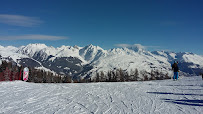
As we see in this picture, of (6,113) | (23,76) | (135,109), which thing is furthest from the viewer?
(23,76)

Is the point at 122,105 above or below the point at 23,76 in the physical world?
below

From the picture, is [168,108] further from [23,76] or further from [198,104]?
[23,76]

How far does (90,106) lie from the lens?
30.4 ft

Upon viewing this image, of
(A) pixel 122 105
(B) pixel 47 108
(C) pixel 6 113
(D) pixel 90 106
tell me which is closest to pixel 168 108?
(A) pixel 122 105

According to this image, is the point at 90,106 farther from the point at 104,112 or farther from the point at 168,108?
the point at 168,108

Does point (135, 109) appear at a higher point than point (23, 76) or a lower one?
lower

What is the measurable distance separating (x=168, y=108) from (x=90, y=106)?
4.92m

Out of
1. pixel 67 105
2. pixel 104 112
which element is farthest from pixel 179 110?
pixel 67 105

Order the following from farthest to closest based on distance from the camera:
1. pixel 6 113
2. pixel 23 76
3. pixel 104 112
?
pixel 23 76, pixel 104 112, pixel 6 113

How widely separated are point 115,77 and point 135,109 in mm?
76920

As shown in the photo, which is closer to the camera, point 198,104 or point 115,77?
point 198,104

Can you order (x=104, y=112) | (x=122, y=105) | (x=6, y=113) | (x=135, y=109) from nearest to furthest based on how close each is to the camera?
(x=6, y=113) → (x=104, y=112) → (x=135, y=109) → (x=122, y=105)

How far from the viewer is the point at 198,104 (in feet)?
32.0

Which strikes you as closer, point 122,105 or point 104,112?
point 104,112
